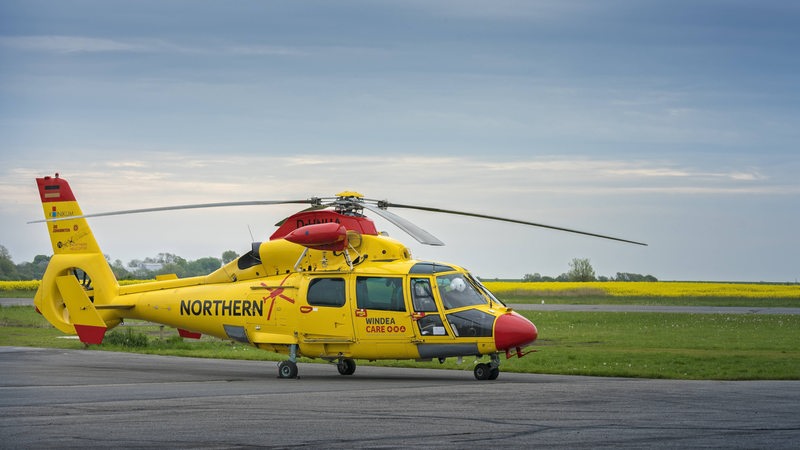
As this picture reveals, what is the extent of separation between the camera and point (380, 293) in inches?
827

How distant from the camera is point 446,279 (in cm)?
2078

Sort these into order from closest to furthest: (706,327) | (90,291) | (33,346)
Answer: (90,291) → (33,346) → (706,327)

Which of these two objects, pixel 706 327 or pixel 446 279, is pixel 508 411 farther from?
pixel 706 327

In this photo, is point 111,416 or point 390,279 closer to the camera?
point 111,416

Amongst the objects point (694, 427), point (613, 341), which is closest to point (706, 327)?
point (613, 341)

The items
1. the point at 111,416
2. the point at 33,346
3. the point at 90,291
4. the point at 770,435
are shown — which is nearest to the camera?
the point at 770,435

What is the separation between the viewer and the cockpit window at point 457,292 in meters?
20.5

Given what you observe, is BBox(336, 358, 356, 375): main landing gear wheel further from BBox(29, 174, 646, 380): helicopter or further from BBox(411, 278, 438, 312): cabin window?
BBox(411, 278, 438, 312): cabin window

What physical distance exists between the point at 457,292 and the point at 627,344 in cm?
1159

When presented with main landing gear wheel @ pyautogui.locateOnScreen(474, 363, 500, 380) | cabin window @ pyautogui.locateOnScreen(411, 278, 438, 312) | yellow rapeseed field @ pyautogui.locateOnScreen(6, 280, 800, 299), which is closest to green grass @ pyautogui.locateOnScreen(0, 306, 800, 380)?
main landing gear wheel @ pyautogui.locateOnScreen(474, 363, 500, 380)

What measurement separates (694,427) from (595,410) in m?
1.98

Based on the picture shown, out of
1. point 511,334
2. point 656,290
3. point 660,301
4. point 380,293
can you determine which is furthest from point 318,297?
point 656,290

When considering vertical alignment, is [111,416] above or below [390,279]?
below

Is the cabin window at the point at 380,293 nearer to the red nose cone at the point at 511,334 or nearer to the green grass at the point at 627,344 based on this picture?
the red nose cone at the point at 511,334
